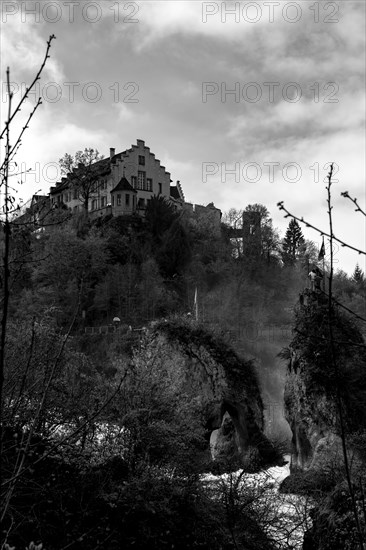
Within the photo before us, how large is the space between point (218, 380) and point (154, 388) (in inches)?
370

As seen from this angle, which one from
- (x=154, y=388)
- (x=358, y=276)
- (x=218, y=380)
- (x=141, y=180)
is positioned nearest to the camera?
(x=154, y=388)

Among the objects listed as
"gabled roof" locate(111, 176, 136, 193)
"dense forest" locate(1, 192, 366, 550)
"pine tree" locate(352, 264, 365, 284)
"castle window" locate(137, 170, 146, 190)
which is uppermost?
"castle window" locate(137, 170, 146, 190)

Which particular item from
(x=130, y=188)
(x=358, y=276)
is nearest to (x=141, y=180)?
(x=130, y=188)

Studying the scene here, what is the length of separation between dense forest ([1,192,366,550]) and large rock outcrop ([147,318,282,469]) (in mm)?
73

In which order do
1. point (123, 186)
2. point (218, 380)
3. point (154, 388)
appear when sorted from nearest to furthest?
point (154, 388)
point (218, 380)
point (123, 186)

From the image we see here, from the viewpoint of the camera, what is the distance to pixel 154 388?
18203mm

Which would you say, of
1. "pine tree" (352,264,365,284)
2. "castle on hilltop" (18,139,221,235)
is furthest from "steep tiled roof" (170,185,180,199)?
"pine tree" (352,264,365,284)

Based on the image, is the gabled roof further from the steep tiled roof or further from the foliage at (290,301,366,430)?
the foliage at (290,301,366,430)

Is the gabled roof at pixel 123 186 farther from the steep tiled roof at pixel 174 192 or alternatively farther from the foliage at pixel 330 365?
the foliage at pixel 330 365

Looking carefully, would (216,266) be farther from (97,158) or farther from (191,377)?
(191,377)

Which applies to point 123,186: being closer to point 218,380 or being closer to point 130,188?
point 130,188

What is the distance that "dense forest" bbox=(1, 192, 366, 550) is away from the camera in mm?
11172

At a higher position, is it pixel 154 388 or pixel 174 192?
pixel 174 192

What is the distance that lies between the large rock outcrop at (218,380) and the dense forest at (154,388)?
73 mm
